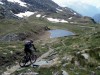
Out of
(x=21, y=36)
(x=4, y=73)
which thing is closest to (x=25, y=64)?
(x=4, y=73)

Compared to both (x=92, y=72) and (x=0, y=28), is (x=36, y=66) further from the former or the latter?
(x=0, y=28)

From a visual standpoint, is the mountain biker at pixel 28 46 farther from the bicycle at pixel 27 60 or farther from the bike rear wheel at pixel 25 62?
the bike rear wheel at pixel 25 62

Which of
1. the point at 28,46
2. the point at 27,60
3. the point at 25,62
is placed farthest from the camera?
the point at 27,60

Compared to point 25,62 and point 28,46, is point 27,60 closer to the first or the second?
point 25,62

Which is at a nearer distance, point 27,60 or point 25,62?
point 25,62

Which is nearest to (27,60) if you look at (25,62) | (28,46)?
(25,62)

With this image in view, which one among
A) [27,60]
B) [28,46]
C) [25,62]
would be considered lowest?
[25,62]

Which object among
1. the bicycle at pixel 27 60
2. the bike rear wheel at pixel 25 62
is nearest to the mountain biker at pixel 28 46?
the bicycle at pixel 27 60

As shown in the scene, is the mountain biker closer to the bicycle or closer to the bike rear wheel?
the bicycle

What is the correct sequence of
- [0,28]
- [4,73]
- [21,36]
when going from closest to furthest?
[4,73], [21,36], [0,28]

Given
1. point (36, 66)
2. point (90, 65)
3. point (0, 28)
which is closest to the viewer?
point (90, 65)

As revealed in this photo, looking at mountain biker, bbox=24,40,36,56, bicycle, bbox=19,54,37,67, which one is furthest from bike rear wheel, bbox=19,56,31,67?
mountain biker, bbox=24,40,36,56

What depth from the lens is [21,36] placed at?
360 feet

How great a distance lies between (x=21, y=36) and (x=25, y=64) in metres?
72.7
